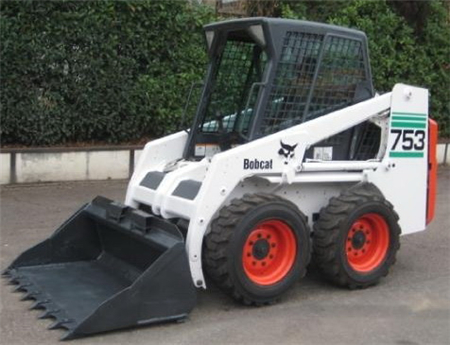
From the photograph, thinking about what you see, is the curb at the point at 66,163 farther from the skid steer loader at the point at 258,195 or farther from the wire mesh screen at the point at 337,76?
the wire mesh screen at the point at 337,76

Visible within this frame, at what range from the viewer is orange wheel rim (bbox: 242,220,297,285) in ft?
16.7

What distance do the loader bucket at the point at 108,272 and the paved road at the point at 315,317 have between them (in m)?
0.12

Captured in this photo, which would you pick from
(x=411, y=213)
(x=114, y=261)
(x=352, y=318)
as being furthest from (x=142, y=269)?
(x=411, y=213)

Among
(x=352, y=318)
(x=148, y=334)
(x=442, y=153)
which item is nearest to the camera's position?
(x=148, y=334)

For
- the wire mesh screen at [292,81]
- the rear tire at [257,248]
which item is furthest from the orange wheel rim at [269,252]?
the wire mesh screen at [292,81]

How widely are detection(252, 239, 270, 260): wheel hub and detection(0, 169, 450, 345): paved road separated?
0.40 m

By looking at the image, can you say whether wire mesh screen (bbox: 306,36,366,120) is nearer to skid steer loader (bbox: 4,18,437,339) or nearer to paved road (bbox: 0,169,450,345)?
skid steer loader (bbox: 4,18,437,339)

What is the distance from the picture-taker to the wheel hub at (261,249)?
5109mm

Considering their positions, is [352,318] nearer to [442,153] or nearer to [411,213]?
[411,213]

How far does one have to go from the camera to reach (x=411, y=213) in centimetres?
610

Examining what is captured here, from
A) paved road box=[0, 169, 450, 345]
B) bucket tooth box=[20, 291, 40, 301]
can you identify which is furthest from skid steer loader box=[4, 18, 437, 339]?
paved road box=[0, 169, 450, 345]

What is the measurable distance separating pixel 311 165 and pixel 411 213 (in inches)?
49.6

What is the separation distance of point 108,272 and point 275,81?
6.90 feet

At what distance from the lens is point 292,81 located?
5.61m
